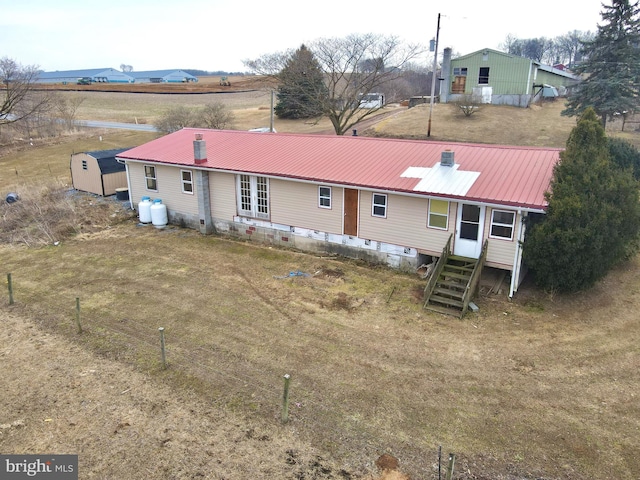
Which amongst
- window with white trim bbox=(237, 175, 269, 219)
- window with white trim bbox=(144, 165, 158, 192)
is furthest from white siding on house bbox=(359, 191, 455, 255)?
window with white trim bbox=(144, 165, 158, 192)

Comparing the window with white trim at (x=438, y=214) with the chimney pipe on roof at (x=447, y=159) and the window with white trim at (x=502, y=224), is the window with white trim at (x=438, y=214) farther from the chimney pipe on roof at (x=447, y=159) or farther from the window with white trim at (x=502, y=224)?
the chimney pipe on roof at (x=447, y=159)

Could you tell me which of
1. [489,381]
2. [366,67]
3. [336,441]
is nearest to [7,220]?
[336,441]

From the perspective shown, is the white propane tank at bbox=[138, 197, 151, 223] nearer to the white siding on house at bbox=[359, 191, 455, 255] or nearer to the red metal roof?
the red metal roof

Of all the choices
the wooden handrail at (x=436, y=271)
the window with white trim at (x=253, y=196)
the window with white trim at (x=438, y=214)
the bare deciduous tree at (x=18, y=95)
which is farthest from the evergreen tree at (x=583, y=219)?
the bare deciduous tree at (x=18, y=95)

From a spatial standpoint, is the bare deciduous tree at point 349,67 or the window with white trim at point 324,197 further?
the bare deciduous tree at point 349,67

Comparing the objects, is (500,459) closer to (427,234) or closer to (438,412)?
(438,412)
